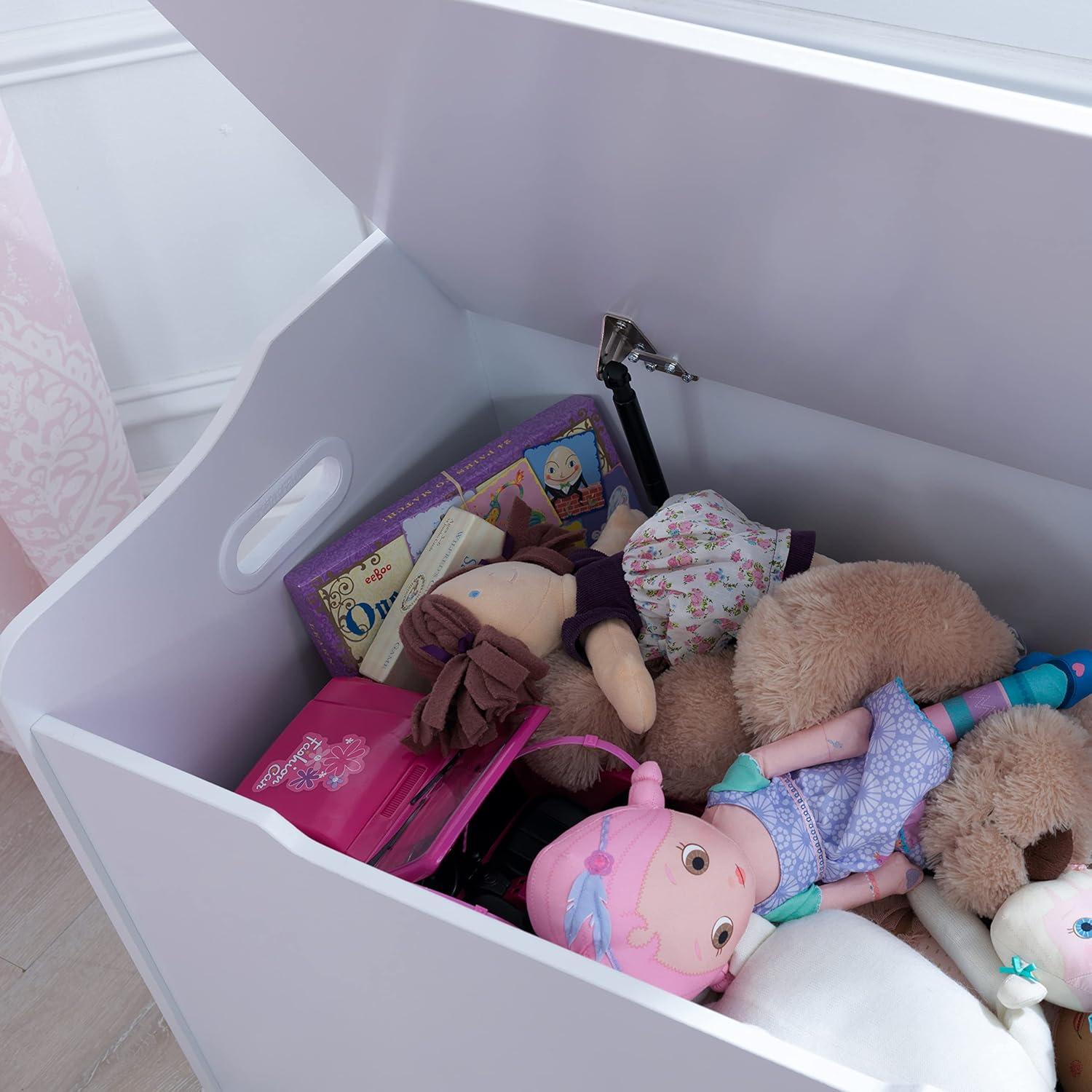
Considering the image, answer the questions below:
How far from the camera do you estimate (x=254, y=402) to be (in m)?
1.07

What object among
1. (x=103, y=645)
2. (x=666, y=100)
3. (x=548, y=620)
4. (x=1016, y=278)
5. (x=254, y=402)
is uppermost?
(x=666, y=100)

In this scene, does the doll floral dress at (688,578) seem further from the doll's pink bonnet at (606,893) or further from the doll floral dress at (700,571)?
the doll's pink bonnet at (606,893)

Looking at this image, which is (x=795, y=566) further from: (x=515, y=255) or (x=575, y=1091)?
(x=575, y=1091)

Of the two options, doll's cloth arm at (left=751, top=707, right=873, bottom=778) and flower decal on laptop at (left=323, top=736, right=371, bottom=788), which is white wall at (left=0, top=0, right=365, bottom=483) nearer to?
flower decal on laptop at (left=323, top=736, right=371, bottom=788)

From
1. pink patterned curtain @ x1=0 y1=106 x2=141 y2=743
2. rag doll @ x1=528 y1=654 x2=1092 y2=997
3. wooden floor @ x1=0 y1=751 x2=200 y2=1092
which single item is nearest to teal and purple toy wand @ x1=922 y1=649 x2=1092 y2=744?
rag doll @ x1=528 y1=654 x2=1092 y2=997

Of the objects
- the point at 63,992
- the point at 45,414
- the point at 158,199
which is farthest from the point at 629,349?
the point at 63,992

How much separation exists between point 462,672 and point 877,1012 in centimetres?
44

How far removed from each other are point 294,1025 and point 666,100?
833 mm

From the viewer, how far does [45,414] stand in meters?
1.39

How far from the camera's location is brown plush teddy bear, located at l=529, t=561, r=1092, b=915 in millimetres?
900

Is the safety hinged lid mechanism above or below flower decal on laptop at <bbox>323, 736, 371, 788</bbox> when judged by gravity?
above

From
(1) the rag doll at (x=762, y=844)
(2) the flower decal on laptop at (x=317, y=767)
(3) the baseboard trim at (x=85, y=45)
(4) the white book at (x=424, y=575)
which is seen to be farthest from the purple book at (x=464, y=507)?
(3) the baseboard trim at (x=85, y=45)

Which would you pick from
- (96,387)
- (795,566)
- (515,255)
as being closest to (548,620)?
(795,566)

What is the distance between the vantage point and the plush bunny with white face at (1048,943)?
33.2 inches
